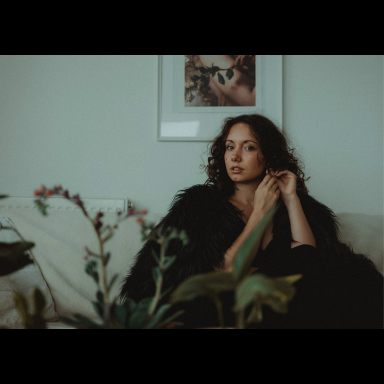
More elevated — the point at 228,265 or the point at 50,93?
the point at 50,93

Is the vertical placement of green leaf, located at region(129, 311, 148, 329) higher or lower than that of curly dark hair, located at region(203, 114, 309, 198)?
lower

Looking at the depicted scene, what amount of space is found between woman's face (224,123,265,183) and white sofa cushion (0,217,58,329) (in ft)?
2.71

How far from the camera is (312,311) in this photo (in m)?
0.74

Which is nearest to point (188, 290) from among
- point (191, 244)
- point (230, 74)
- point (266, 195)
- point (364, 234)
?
point (191, 244)

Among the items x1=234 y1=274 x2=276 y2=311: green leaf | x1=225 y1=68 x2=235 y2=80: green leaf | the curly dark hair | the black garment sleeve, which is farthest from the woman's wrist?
x1=234 y1=274 x2=276 y2=311: green leaf

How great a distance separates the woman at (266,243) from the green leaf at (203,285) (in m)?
0.47

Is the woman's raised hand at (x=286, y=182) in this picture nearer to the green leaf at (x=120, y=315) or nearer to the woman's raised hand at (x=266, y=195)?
the woman's raised hand at (x=266, y=195)

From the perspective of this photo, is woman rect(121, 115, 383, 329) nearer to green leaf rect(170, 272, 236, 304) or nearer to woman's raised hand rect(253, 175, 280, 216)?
woman's raised hand rect(253, 175, 280, 216)

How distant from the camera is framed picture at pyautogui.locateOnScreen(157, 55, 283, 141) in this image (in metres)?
1.64

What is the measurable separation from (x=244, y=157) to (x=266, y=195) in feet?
0.61
